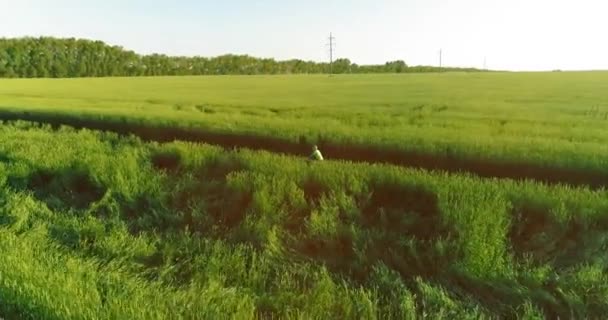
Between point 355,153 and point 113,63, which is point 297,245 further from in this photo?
point 113,63

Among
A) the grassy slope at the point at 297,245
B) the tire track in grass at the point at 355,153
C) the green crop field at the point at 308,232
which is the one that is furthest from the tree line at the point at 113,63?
the grassy slope at the point at 297,245

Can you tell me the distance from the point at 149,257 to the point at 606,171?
770cm

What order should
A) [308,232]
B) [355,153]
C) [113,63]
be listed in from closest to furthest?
[308,232] < [355,153] < [113,63]

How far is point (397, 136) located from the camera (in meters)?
12.3

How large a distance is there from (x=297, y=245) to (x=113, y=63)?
3814 inches

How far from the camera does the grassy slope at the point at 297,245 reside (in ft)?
14.8

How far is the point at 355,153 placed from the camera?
11734 millimetres

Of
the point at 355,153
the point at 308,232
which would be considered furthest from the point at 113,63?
the point at 308,232

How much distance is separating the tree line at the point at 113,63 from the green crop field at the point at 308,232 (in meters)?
83.0

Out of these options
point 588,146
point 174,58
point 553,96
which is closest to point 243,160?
point 588,146

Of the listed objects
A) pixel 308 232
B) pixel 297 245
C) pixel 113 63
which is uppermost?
pixel 113 63

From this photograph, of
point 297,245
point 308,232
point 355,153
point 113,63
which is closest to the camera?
point 297,245

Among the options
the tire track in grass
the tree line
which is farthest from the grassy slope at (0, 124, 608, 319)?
the tree line

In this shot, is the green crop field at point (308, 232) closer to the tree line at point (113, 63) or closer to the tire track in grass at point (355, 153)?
the tire track in grass at point (355, 153)
